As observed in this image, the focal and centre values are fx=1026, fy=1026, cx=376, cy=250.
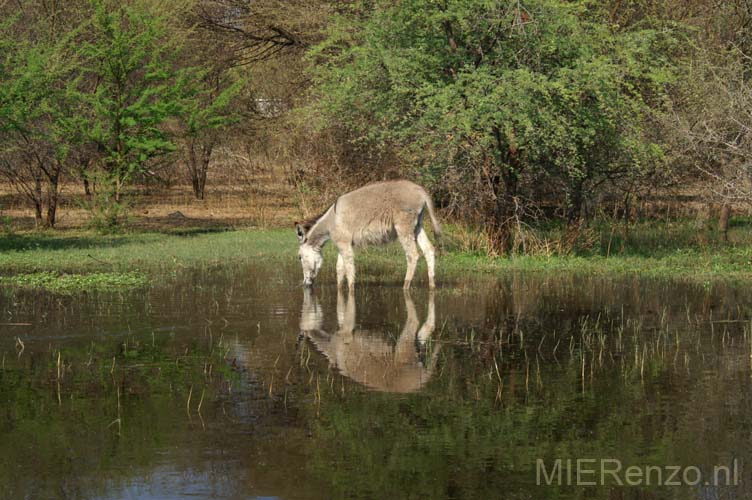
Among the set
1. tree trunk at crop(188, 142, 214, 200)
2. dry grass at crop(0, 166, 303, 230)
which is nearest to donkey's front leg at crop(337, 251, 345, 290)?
dry grass at crop(0, 166, 303, 230)

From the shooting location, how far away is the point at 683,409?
828 centimetres

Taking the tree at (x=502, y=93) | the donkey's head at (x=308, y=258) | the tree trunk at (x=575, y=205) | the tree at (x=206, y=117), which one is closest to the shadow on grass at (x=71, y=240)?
the tree at (x=206, y=117)

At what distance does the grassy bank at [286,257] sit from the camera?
17.0 metres

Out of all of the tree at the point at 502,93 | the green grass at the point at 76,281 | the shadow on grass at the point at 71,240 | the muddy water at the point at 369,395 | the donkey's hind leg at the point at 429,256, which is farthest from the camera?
the shadow on grass at the point at 71,240

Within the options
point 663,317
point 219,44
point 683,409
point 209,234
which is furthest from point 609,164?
point 219,44

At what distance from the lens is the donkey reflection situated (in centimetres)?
947

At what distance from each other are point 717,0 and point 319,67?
395 inches

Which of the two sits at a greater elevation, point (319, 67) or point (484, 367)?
point (319, 67)

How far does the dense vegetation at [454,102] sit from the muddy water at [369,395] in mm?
4624

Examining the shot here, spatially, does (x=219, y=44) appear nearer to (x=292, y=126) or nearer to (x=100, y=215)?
(x=292, y=126)

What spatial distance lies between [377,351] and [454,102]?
7.89 meters

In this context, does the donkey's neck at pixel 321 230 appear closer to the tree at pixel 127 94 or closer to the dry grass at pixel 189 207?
the tree at pixel 127 94

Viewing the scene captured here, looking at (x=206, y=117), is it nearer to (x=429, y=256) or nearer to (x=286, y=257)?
(x=286, y=257)

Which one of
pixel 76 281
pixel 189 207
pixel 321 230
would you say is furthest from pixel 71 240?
pixel 189 207
